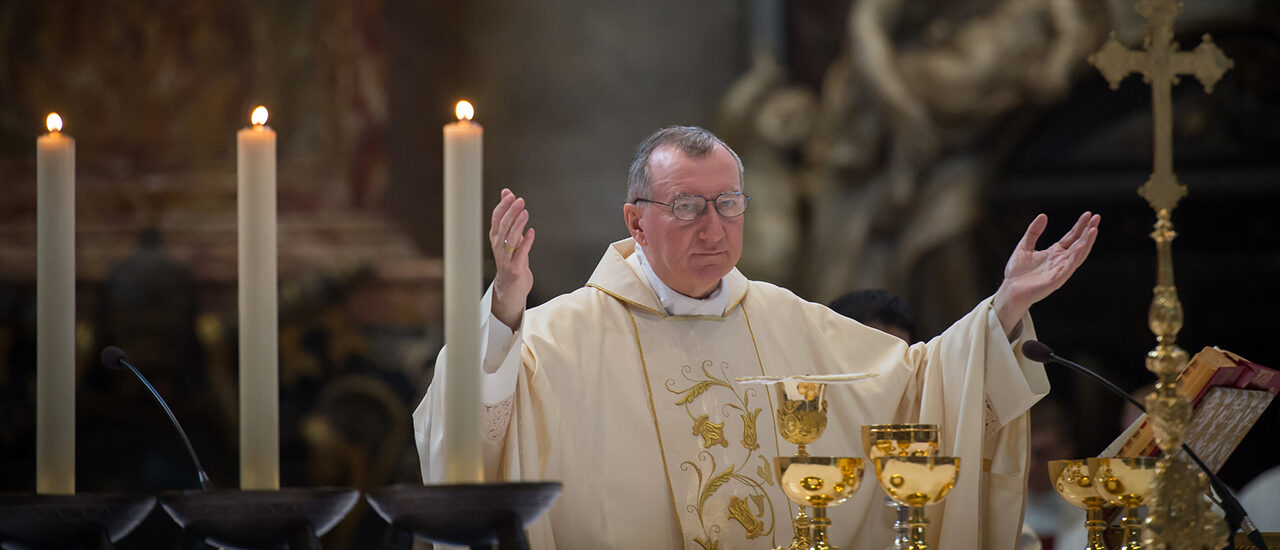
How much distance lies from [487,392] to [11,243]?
5.10 meters

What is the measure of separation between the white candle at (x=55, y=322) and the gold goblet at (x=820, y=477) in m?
1.26

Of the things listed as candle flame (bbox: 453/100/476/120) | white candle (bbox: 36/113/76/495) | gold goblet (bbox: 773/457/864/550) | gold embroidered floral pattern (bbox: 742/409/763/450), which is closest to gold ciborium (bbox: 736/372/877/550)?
gold goblet (bbox: 773/457/864/550)

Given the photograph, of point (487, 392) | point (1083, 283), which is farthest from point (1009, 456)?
point (1083, 283)

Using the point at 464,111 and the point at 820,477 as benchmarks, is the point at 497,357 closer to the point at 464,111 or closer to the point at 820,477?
the point at 820,477

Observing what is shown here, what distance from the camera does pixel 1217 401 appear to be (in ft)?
9.50

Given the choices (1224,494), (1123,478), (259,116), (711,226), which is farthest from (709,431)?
(259,116)

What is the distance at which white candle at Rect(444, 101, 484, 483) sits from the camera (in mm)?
1814

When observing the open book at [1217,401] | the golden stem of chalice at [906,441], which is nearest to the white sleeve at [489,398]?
the golden stem of chalice at [906,441]

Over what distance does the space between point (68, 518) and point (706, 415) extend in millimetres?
2082

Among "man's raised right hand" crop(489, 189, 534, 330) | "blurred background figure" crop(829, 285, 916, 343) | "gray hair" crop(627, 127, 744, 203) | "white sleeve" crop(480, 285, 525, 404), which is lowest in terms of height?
"white sleeve" crop(480, 285, 525, 404)

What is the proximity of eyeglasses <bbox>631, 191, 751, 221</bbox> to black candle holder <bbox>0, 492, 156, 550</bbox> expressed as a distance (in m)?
2.17

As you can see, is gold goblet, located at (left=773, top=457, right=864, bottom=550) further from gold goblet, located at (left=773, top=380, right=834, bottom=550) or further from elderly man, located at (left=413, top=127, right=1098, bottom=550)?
elderly man, located at (left=413, top=127, right=1098, bottom=550)

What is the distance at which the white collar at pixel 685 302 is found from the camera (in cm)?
398

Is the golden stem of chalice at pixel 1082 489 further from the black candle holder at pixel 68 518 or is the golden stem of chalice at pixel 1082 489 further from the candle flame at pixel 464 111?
the black candle holder at pixel 68 518
